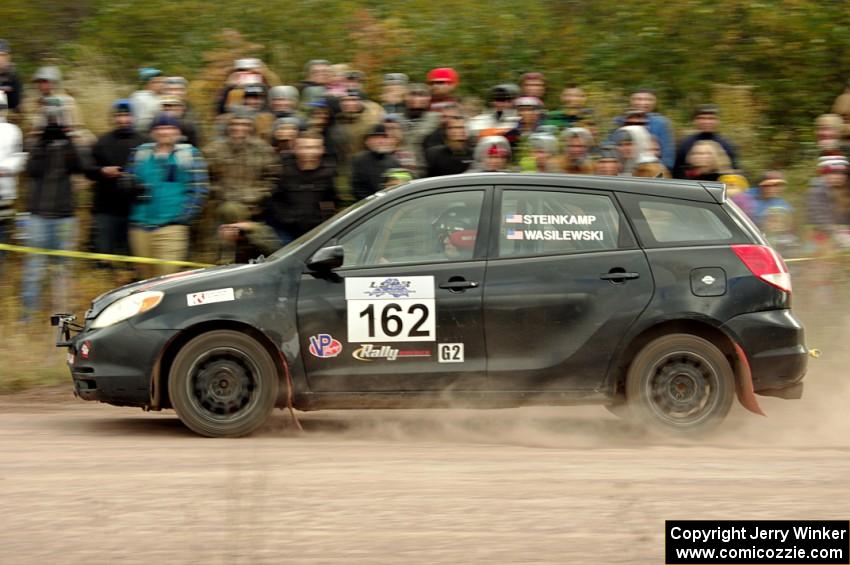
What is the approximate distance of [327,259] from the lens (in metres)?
8.44

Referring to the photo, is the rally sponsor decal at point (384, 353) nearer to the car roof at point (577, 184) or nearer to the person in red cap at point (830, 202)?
the car roof at point (577, 184)

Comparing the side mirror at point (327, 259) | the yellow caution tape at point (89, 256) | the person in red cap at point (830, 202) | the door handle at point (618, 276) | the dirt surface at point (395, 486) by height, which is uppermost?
the person in red cap at point (830, 202)

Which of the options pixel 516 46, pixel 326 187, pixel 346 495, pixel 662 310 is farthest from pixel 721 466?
pixel 516 46

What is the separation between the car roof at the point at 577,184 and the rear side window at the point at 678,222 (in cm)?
6

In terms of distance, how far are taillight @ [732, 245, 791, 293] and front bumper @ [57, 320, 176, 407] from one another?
3.82 metres

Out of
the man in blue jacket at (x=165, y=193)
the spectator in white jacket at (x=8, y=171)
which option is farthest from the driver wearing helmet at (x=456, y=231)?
the spectator in white jacket at (x=8, y=171)

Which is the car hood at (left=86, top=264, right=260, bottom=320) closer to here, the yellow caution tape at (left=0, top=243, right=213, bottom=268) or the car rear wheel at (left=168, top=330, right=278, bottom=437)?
the car rear wheel at (left=168, top=330, right=278, bottom=437)

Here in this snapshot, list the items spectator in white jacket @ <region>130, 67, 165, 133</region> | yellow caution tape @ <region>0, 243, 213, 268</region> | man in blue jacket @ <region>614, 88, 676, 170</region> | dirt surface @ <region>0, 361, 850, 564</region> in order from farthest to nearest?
spectator in white jacket @ <region>130, 67, 165, 133</region>, man in blue jacket @ <region>614, 88, 676, 170</region>, yellow caution tape @ <region>0, 243, 213, 268</region>, dirt surface @ <region>0, 361, 850, 564</region>

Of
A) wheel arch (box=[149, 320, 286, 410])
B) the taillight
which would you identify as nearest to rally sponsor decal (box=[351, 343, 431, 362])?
wheel arch (box=[149, 320, 286, 410])

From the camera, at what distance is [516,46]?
18.8 metres

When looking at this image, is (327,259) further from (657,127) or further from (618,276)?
(657,127)

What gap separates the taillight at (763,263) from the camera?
8.68 m

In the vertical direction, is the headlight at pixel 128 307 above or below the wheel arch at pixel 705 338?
above

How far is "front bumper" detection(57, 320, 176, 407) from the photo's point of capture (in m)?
8.49
